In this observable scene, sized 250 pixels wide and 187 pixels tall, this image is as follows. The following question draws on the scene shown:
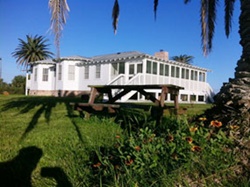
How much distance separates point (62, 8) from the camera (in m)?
3.97

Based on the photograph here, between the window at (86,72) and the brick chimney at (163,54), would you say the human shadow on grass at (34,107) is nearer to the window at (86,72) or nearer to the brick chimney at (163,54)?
the window at (86,72)

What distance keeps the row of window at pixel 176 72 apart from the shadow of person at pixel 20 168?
63.2 feet

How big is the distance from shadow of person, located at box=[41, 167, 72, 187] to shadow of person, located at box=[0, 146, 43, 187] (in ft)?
0.64

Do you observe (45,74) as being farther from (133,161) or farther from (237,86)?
(133,161)

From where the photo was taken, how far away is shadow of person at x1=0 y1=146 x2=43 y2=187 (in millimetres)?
3387

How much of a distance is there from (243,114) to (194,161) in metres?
1.21

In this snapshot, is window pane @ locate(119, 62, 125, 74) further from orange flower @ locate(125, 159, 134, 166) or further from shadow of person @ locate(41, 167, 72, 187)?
orange flower @ locate(125, 159, 134, 166)

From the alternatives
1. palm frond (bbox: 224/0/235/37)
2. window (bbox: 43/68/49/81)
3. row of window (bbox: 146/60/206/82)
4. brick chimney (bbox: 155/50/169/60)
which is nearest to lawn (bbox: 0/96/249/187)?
palm frond (bbox: 224/0/235/37)

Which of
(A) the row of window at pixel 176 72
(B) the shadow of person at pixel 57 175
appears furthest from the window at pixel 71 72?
(B) the shadow of person at pixel 57 175

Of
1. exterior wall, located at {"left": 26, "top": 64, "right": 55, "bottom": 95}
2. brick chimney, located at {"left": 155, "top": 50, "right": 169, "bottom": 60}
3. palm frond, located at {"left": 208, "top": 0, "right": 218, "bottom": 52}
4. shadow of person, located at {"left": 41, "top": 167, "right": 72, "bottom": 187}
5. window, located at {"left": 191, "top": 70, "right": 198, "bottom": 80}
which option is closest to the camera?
shadow of person, located at {"left": 41, "top": 167, "right": 72, "bottom": 187}

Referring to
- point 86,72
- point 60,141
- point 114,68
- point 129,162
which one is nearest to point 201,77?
point 114,68

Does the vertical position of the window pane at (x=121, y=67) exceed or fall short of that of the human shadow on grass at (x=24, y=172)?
it exceeds it

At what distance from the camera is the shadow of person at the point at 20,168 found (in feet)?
11.1

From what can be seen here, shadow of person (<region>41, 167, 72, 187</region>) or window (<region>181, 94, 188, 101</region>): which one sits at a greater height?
window (<region>181, 94, 188, 101</region>)
